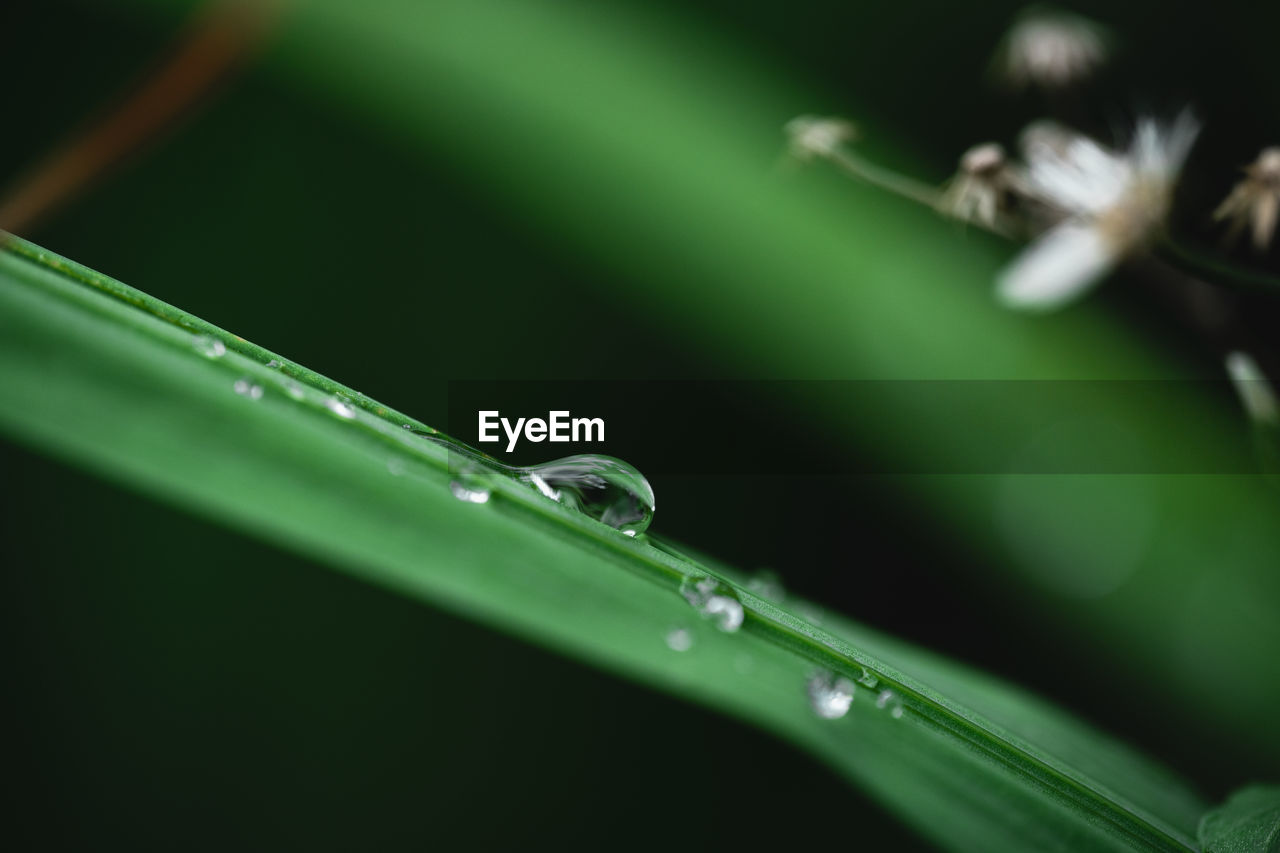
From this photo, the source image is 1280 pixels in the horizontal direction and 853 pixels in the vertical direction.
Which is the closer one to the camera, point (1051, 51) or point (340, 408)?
point (340, 408)

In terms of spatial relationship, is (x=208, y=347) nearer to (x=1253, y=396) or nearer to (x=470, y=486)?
(x=470, y=486)

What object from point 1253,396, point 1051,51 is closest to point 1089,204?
point 1253,396

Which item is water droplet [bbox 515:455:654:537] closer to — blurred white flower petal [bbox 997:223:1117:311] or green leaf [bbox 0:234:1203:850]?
green leaf [bbox 0:234:1203:850]

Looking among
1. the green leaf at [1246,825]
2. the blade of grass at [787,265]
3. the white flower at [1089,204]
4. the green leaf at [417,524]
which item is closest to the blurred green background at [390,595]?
the blade of grass at [787,265]

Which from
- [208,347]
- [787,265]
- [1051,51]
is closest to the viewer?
[208,347]

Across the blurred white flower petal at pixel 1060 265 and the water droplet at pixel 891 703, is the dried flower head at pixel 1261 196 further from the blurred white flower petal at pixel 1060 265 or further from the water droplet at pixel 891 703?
the water droplet at pixel 891 703

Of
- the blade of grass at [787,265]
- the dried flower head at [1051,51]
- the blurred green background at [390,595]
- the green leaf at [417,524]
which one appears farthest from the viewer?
the blurred green background at [390,595]

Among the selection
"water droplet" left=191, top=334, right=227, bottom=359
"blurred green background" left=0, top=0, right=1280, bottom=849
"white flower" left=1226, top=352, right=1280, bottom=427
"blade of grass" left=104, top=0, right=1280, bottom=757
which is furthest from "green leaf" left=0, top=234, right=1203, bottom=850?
"blurred green background" left=0, top=0, right=1280, bottom=849
